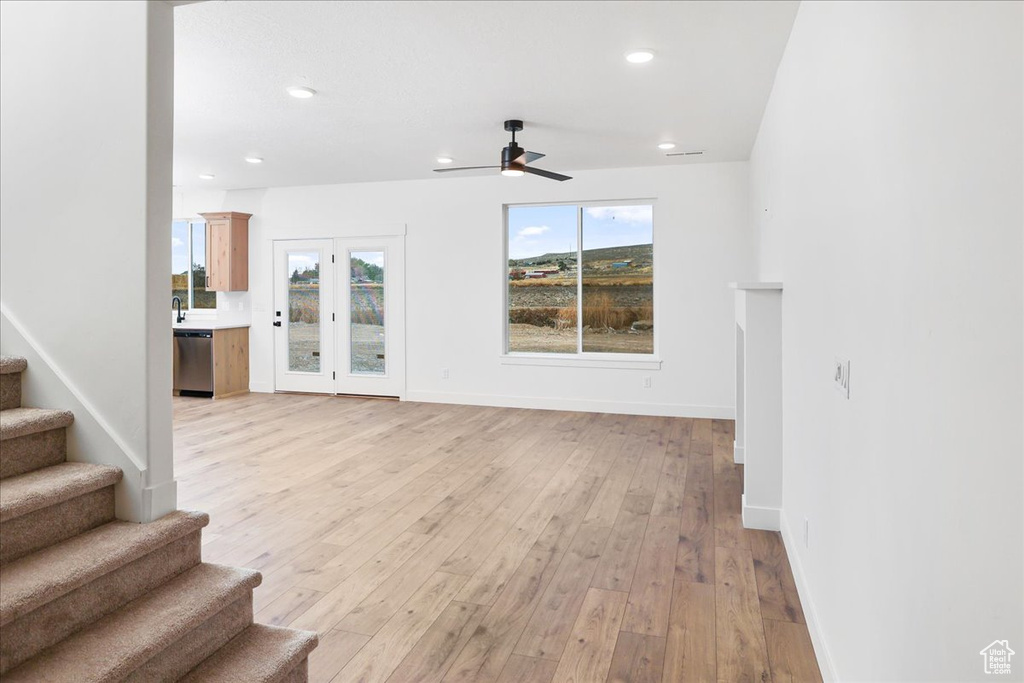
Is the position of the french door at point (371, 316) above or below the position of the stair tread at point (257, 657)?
above

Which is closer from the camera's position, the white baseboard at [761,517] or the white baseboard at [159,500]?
the white baseboard at [159,500]

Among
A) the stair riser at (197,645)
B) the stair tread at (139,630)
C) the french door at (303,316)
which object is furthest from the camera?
the french door at (303,316)

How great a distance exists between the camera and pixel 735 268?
6449 millimetres

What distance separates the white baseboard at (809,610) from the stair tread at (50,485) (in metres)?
2.39

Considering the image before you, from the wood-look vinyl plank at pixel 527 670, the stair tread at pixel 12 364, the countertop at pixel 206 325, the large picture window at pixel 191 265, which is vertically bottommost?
the wood-look vinyl plank at pixel 527 670

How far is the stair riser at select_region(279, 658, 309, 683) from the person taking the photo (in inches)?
75.3

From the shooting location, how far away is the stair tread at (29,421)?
189 cm

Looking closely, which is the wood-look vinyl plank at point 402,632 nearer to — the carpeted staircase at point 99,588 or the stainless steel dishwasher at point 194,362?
the carpeted staircase at point 99,588

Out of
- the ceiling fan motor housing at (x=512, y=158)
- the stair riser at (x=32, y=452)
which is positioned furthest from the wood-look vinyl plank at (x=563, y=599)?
the ceiling fan motor housing at (x=512, y=158)

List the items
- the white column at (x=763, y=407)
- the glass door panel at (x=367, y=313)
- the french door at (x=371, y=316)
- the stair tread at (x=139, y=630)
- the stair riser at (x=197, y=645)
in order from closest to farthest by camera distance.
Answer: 1. the stair tread at (x=139, y=630)
2. the stair riser at (x=197, y=645)
3. the white column at (x=763, y=407)
4. the french door at (x=371, y=316)
5. the glass door panel at (x=367, y=313)

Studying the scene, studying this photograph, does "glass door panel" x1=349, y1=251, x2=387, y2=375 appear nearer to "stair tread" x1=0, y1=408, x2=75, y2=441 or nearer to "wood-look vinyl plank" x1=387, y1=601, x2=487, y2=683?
"wood-look vinyl plank" x1=387, y1=601, x2=487, y2=683

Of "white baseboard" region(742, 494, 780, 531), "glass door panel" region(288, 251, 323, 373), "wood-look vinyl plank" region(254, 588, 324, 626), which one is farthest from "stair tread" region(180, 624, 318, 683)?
"glass door panel" region(288, 251, 323, 373)

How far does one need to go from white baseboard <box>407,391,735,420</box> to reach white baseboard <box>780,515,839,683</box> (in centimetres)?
333

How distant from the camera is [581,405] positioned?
7012 millimetres
